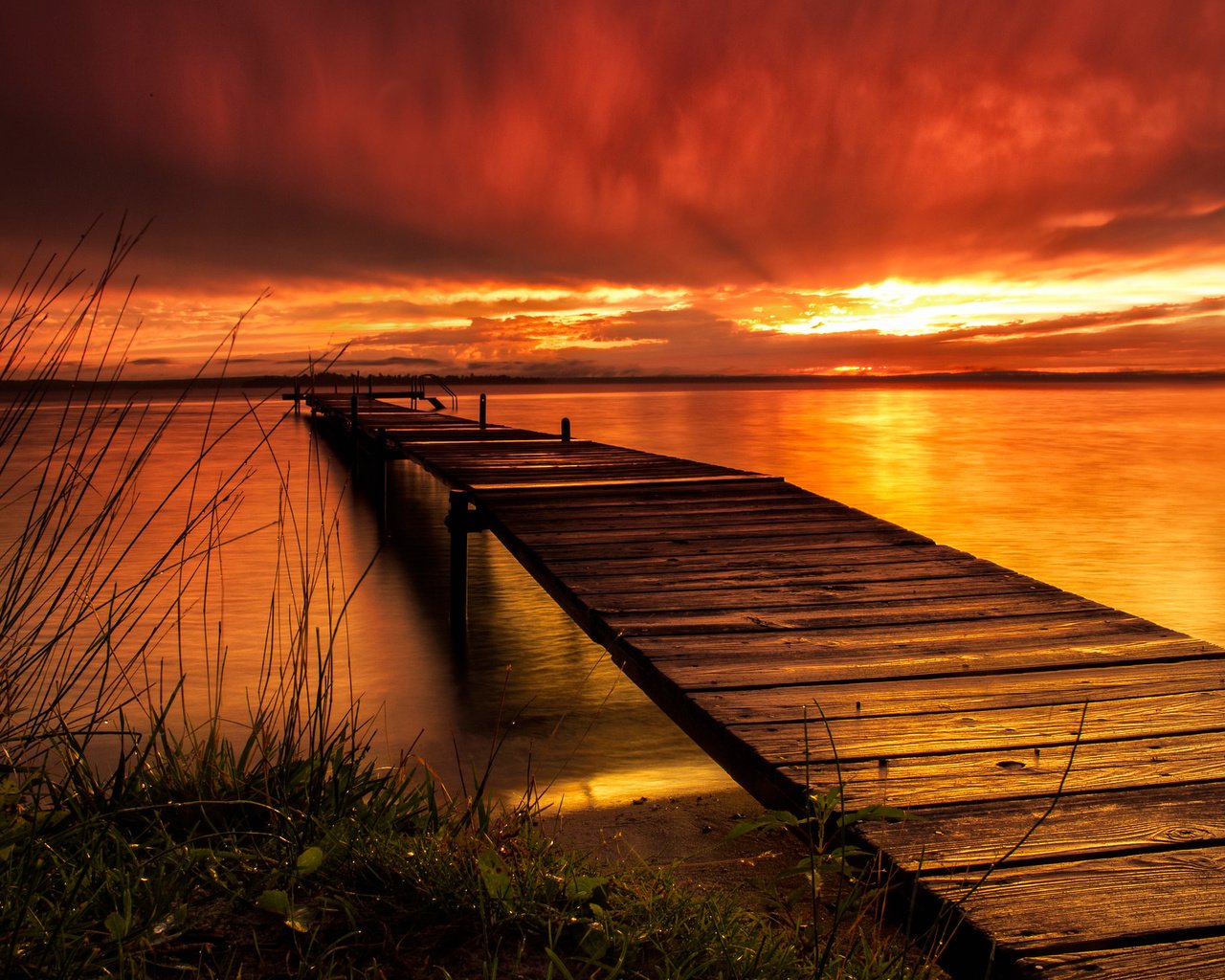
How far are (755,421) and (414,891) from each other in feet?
120

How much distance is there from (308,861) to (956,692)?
5.68ft

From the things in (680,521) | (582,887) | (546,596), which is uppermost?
(680,521)

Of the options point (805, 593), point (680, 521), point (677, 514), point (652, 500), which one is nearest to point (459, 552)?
→ point (652, 500)

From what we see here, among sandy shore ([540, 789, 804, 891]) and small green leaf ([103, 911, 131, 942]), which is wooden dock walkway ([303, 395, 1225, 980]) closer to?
sandy shore ([540, 789, 804, 891])

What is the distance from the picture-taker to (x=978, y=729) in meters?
2.42

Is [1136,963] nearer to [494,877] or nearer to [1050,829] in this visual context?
[1050,829]

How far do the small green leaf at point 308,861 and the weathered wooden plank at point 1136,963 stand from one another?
1.35m

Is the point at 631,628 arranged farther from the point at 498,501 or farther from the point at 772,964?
the point at 498,501

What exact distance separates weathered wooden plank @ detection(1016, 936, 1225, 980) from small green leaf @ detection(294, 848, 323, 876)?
135cm

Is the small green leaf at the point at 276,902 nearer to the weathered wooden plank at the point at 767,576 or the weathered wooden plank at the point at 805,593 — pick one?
the weathered wooden plank at the point at 805,593

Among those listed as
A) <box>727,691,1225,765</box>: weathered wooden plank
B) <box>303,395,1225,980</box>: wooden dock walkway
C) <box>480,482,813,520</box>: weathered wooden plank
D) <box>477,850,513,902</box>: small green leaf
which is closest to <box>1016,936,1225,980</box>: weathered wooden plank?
<box>303,395,1225,980</box>: wooden dock walkway

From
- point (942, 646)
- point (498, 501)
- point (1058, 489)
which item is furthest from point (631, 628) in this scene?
point (1058, 489)

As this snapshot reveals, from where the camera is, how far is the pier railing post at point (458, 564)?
6.62 meters

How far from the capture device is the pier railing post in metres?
6.62
